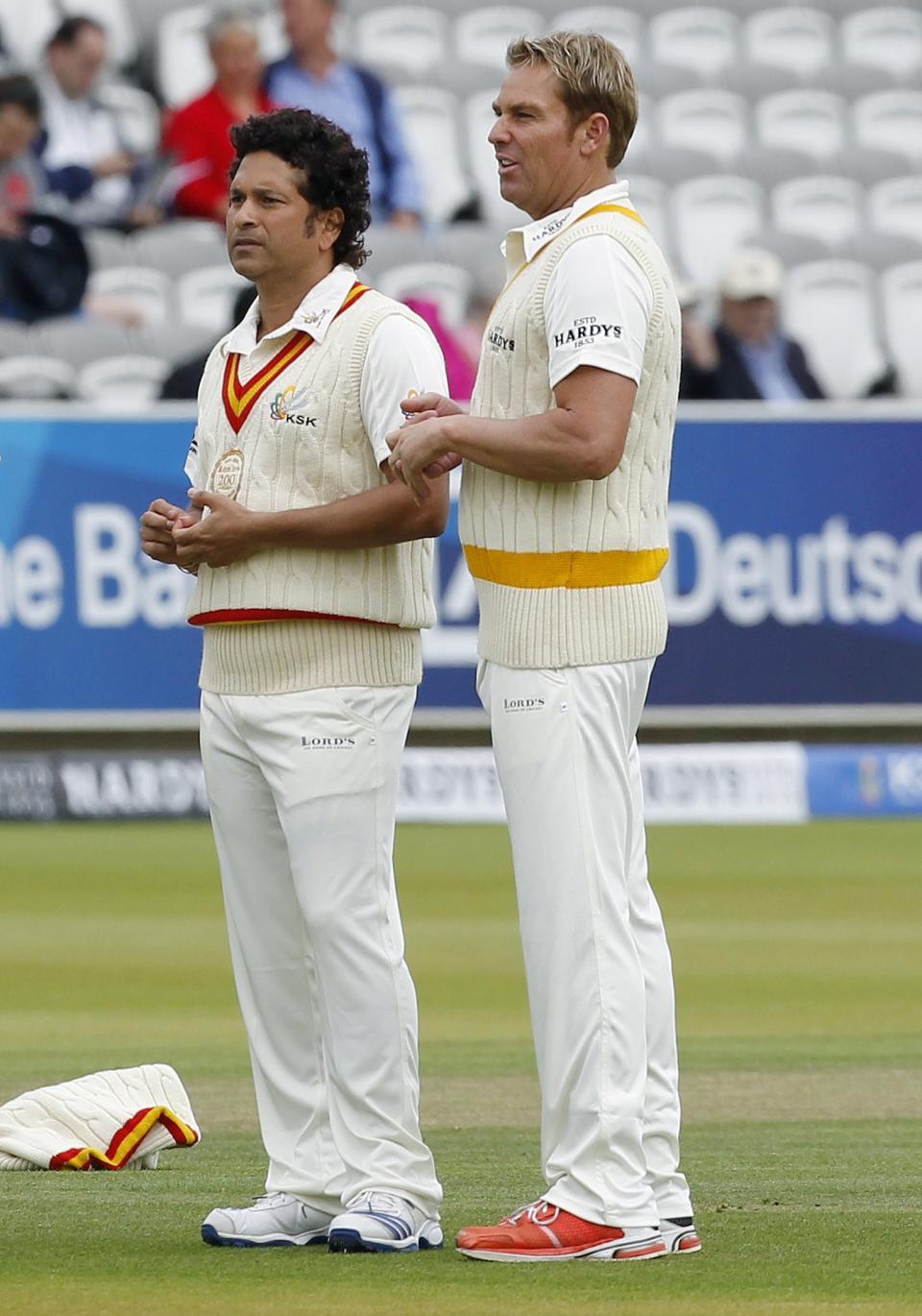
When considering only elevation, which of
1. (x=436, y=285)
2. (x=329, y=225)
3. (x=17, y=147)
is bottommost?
(x=329, y=225)

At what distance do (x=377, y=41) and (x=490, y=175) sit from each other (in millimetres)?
1379

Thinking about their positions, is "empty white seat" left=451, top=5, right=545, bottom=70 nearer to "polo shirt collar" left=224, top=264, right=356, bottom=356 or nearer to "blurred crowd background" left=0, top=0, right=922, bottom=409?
"blurred crowd background" left=0, top=0, right=922, bottom=409

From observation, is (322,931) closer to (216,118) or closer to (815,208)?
(216,118)

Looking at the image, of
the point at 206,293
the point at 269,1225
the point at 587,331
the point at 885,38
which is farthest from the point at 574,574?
the point at 885,38

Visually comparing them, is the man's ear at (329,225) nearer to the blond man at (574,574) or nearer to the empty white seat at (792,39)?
the blond man at (574,574)

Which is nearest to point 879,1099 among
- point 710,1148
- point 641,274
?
point 710,1148

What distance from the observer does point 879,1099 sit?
20.1 feet

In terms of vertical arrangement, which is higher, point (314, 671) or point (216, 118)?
point (216, 118)

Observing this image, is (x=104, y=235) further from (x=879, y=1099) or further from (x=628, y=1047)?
(x=628, y=1047)

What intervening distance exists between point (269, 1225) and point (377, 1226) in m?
0.24

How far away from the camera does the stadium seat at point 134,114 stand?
15078 millimetres

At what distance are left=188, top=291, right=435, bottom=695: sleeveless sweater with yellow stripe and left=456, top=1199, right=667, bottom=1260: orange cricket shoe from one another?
0.93 meters

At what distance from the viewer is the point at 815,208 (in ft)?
53.8

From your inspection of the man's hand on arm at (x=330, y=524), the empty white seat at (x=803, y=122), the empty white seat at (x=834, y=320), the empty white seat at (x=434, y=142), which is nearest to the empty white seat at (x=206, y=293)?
the empty white seat at (x=434, y=142)
